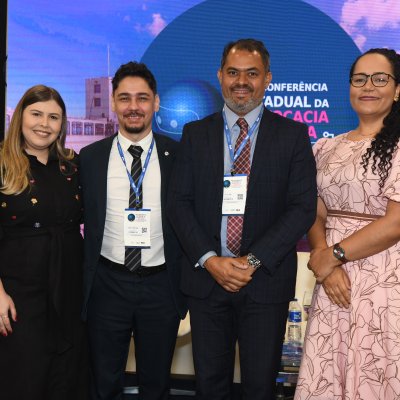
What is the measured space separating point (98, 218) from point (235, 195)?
73 cm

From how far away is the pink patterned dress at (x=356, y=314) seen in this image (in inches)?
88.9

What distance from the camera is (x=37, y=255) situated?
258cm

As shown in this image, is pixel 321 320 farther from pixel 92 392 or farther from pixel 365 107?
pixel 92 392

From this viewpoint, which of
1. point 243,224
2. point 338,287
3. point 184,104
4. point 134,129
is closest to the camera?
point 338,287

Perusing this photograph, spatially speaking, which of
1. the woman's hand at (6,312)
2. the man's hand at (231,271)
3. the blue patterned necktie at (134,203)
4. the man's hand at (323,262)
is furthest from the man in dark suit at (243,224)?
the woman's hand at (6,312)

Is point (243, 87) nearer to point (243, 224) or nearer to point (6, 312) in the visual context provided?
point (243, 224)

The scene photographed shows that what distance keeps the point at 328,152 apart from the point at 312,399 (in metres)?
1.12

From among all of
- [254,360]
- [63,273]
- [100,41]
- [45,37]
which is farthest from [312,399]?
[45,37]

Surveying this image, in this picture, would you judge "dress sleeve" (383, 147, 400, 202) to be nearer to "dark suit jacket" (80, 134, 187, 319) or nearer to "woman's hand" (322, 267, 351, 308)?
"woman's hand" (322, 267, 351, 308)

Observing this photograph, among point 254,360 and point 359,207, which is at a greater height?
point 359,207

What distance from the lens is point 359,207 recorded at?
7.78ft

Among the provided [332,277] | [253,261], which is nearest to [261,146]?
[253,261]

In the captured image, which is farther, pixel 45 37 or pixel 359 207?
pixel 45 37

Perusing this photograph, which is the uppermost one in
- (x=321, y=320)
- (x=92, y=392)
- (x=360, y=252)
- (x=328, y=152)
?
(x=328, y=152)
